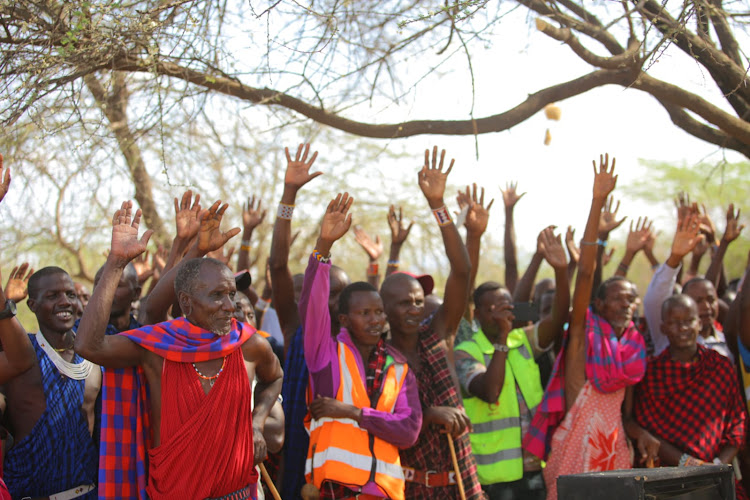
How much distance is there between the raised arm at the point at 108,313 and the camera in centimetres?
332

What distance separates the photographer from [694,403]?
17.0ft

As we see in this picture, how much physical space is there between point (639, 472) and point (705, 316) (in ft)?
10.2

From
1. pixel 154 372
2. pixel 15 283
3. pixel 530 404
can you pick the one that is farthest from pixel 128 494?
pixel 530 404

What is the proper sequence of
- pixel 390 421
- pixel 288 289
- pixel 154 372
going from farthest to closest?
pixel 288 289
pixel 390 421
pixel 154 372

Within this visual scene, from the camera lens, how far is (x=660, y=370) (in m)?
5.31

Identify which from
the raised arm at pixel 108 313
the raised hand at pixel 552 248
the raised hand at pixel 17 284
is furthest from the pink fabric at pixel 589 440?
the raised hand at pixel 17 284

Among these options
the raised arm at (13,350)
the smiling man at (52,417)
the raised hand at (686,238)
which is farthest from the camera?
the raised hand at (686,238)

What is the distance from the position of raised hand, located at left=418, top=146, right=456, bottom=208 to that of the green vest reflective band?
1.03 m

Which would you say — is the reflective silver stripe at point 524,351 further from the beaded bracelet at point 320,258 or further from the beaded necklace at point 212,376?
the beaded necklace at point 212,376

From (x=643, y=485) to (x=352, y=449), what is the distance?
164cm

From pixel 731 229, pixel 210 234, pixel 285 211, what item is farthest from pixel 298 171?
pixel 731 229

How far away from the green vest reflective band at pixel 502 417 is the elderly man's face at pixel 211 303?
2017 mm

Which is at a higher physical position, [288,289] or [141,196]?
[141,196]

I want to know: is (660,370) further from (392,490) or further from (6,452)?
(6,452)
